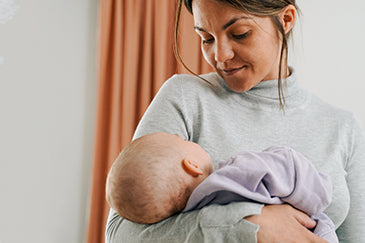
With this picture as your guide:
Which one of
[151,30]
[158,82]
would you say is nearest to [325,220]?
[158,82]

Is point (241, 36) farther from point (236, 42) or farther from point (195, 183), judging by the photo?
point (195, 183)

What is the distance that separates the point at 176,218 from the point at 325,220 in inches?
15.7

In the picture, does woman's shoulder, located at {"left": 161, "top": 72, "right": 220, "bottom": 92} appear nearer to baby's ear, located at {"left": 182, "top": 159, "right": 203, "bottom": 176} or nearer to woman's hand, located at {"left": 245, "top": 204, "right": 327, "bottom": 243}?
baby's ear, located at {"left": 182, "top": 159, "right": 203, "bottom": 176}

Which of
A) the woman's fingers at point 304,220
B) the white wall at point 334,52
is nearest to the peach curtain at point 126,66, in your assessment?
the white wall at point 334,52

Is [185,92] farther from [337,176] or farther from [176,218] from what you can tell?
[337,176]

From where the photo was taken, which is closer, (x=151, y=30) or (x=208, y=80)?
(x=208, y=80)

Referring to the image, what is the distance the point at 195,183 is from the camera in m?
0.97

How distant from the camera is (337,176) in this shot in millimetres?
1181

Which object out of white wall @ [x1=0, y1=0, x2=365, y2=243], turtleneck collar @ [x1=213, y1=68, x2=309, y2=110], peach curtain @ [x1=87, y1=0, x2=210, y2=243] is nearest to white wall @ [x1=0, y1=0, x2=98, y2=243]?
white wall @ [x1=0, y1=0, x2=365, y2=243]

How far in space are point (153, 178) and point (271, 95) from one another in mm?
600

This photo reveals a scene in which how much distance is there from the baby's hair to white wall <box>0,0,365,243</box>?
1798mm

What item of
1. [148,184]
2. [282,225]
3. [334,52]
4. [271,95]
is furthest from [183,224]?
[334,52]

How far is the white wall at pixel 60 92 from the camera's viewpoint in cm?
249

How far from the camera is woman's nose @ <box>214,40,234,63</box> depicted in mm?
1135
